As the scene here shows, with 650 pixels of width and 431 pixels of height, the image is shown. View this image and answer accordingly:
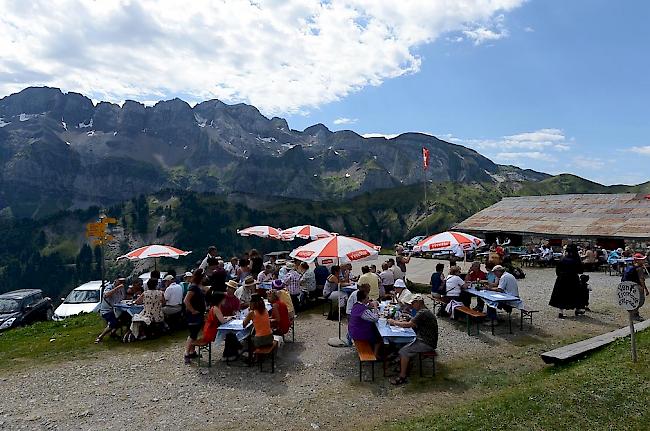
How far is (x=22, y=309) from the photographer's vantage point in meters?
20.2

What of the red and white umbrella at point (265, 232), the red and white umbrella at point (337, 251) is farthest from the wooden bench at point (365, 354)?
the red and white umbrella at point (265, 232)

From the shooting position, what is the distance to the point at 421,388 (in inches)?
356

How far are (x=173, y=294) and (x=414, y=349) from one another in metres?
7.46

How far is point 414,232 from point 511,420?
163741 millimetres

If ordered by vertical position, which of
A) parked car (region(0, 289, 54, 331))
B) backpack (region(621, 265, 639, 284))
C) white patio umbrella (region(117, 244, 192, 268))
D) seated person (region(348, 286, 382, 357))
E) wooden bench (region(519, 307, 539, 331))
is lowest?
parked car (region(0, 289, 54, 331))

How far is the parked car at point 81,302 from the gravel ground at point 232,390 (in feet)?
33.1

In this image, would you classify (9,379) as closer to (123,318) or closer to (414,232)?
(123,318)

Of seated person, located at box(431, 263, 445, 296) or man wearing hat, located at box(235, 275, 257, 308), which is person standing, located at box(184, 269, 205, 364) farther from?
seated person, located at box(431, 263, 445, 296)

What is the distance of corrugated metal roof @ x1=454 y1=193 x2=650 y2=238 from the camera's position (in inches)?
1164

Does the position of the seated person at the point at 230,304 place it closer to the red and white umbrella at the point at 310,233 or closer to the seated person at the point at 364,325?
the seated person at the point at 364,325

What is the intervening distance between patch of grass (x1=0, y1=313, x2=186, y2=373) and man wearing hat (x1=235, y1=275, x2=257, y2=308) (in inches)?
77.7

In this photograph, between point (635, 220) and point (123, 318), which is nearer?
point (123, 318)

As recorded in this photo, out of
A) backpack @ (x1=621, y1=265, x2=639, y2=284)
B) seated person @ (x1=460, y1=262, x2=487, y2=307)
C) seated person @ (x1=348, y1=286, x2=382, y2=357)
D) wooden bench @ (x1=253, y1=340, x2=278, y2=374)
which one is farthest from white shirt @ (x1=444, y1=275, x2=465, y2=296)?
wooden bench @ (x1=253, y1=340, x2=278, y2=374)

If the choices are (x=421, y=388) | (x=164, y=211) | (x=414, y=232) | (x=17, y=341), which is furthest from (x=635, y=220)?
(x=164, y=211)
